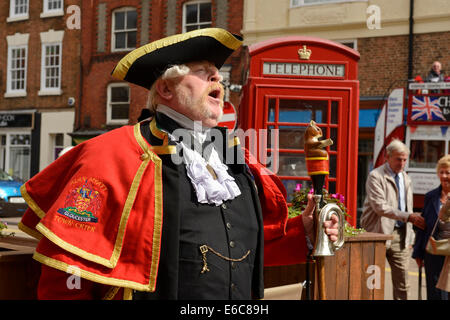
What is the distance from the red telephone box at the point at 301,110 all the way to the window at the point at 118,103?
40.3ft

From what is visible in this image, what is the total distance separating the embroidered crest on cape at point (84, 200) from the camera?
178 cm

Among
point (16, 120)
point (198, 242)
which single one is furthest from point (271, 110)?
point (16, 120)

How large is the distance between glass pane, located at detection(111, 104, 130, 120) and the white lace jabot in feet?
52.0

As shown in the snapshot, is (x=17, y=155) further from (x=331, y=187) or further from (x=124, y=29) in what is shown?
(x=331, y=187)

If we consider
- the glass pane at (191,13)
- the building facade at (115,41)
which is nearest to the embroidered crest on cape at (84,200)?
the building facade at (115,41)

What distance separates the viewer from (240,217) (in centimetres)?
217

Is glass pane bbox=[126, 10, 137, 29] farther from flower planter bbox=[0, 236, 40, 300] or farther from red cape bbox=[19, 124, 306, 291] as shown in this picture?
red cape bbox=[19, 124, 306, 291]

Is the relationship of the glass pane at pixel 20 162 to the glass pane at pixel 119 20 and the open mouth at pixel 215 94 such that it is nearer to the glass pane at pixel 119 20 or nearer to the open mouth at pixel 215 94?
the glass pane at pixel 119 20

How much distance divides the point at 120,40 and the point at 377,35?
30.4 ft

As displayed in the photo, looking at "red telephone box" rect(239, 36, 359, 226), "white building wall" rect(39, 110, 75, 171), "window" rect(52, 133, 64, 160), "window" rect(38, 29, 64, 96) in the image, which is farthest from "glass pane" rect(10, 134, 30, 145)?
"red telephone box" rect(239, 36, 359, 226)

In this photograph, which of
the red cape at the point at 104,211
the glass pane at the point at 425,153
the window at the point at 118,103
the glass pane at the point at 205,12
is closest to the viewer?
the red cape at the point at 104,211

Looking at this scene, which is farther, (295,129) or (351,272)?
(295,129)

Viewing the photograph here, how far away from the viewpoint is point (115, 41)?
18.1 meters
